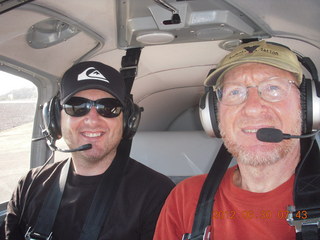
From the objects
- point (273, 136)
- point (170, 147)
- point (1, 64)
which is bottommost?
point (170, 147)

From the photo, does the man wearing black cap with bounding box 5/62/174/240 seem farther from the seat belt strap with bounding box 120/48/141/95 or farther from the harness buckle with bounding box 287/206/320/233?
the harness buckle with bounding box 287/206/320/233

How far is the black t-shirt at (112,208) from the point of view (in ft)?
5.43

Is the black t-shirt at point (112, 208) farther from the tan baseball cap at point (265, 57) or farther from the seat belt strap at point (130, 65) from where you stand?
the tan baseball cap at point (265, 57)

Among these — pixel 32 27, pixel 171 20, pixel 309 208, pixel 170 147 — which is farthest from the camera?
pixel 170 147

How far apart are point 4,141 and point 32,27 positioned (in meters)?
0.81

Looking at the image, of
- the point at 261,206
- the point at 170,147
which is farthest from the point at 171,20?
the point at 170,147

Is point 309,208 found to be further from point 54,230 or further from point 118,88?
point 54,230

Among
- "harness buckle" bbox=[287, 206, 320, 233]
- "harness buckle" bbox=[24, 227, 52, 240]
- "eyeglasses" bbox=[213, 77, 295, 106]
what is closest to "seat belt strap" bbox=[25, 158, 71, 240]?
"harness buckle" bbox=[24, 227, 52, 240]

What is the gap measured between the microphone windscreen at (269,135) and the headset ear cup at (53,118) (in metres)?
1.11

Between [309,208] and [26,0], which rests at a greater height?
[26,0]

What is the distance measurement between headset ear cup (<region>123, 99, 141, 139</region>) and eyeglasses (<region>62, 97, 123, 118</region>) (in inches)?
3.3

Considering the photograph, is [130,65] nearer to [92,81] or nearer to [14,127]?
[92,81]

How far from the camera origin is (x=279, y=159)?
126cm

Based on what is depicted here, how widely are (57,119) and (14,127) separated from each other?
587 millimetres
